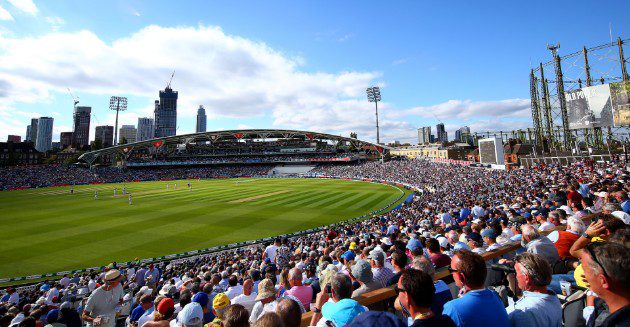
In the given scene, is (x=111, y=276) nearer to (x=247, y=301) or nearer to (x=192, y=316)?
(x=247, y=301)

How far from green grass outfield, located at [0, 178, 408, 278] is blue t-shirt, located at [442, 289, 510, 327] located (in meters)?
20.3

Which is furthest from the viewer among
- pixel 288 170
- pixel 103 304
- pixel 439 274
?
pixel 288 170

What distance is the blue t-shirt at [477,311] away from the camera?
2.70 meters

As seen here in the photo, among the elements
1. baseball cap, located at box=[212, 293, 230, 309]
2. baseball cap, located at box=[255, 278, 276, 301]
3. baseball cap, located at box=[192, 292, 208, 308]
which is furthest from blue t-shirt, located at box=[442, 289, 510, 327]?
baseball cap, located at box=[192, 292, 208, 308]

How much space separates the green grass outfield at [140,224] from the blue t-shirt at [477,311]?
20263 millimetres

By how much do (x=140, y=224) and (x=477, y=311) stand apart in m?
29.6

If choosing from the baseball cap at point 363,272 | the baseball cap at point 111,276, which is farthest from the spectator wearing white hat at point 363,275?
the baseball cap at point 111,276

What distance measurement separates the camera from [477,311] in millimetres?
2727

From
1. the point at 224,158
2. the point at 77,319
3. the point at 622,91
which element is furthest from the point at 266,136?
the point at 77,319

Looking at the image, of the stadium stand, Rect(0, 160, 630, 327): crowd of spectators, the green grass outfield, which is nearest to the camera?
Rect(0, 160, 630, 327): crowd of spectators

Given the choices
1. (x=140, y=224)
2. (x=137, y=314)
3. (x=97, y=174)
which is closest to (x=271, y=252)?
(x=137, y=314)

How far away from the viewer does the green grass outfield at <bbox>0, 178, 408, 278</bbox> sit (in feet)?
62.2

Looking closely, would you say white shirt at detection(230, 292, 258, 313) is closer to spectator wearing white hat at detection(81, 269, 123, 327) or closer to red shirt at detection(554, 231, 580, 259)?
spectator wearing white hat at detection(81, 269, 123, 327)

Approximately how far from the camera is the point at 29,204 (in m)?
38.2
